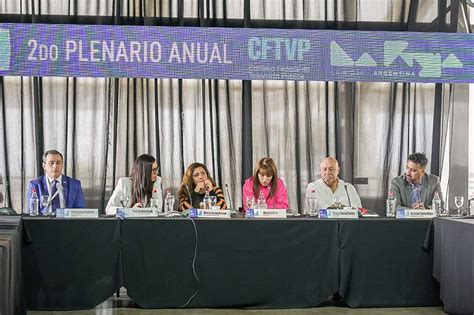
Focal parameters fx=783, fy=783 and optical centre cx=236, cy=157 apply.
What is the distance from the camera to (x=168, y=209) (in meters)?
4.74

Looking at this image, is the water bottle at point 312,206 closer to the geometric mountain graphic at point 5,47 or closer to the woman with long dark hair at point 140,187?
the woman with long dark hair at point 140,187

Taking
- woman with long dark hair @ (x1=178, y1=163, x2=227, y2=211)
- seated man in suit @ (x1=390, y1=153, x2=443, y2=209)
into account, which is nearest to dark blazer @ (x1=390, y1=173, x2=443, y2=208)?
seated man in suit @ (x1=390, y1=153, x2=443, y2=209)

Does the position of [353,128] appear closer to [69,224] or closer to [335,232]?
[335,232]

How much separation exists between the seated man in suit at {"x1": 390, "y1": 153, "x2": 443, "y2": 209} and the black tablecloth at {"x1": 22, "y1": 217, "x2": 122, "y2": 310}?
1969 mm

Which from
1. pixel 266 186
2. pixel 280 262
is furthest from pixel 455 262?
pixel 266 186

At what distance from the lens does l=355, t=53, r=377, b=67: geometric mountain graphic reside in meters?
5.93

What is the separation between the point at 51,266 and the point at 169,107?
8.07 ft

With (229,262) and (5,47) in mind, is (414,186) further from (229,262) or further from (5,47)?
(5,47)

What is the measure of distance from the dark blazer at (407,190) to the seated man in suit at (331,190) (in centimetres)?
28

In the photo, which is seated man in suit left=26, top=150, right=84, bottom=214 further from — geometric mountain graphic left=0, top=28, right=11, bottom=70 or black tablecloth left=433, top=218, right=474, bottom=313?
black tablecloth left=433, top=218, right=474, bottom=313

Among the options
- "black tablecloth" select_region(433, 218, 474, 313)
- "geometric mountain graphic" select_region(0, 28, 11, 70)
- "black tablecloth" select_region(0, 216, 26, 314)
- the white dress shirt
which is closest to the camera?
"black tablecloth" select_region(0, 216, 26, 314)

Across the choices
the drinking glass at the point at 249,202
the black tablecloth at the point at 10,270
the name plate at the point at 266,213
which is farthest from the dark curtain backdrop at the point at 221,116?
the black tablecloth at the point at 10,270

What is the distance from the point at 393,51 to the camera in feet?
19.5

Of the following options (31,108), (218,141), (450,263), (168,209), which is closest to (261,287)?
(168,209)
